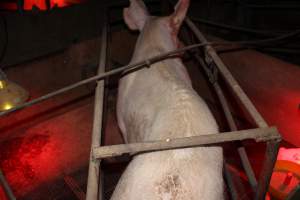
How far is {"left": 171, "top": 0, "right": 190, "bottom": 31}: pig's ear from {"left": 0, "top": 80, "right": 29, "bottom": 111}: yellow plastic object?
2.03m

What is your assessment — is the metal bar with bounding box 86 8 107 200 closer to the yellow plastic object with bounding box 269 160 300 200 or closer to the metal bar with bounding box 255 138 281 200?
the metal bar with bounding box 255 138 281 200

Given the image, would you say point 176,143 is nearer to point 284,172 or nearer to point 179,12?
point 284,172

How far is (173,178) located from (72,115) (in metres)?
3.04

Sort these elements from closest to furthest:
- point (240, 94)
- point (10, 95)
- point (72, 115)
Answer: point (240, 94), point (10, 95), point (72, 115)

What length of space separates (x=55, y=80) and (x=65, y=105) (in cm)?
51

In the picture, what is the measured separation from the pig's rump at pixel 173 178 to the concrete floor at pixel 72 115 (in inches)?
67.2

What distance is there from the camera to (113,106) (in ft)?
15.4

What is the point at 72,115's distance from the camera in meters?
4.42

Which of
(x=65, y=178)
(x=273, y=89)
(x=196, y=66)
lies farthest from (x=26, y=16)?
(x=273, y=89)

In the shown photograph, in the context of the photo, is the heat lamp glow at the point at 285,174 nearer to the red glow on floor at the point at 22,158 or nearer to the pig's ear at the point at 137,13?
the pig's ear at the point at 137,13

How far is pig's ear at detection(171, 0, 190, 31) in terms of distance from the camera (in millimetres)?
3447

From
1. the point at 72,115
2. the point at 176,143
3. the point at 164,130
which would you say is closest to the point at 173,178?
the point at 176,143

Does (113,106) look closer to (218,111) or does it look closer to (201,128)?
(218,111)

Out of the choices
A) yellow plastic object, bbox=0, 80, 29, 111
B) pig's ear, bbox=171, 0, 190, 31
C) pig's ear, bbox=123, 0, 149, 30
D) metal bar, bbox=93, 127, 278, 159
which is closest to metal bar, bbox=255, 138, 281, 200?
metal bar, bbox=93, 127, 278, 159
